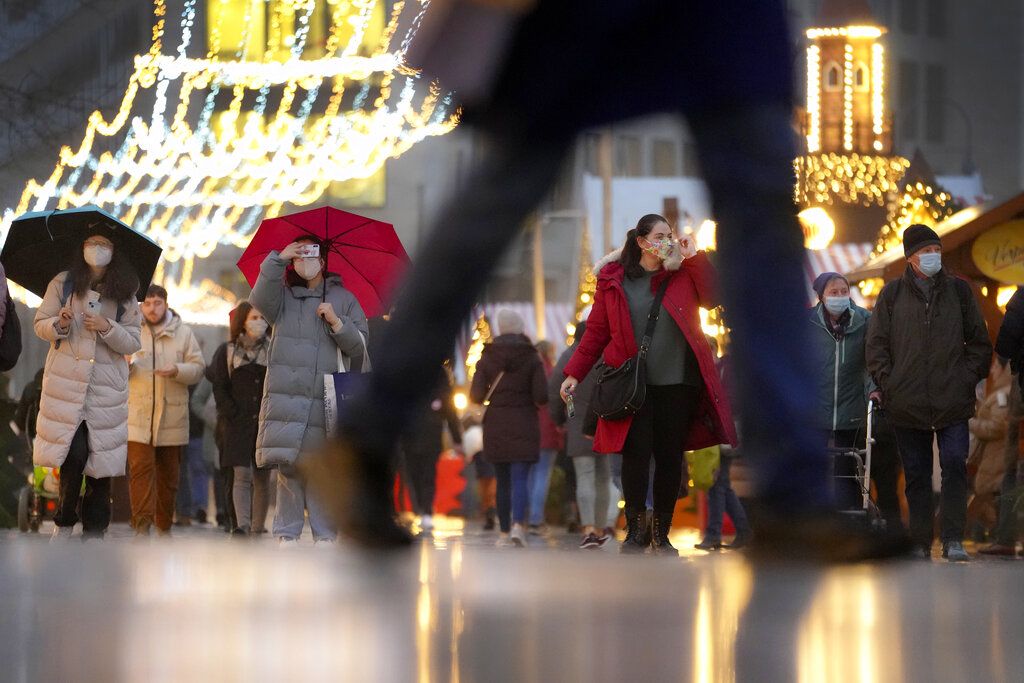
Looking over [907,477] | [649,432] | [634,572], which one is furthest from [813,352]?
[907,477]

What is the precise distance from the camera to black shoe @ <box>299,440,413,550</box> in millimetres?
3500

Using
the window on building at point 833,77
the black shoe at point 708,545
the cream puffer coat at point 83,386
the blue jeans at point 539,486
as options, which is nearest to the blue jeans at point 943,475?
the black shoe at point 708,545

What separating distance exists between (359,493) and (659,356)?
5.35 meters

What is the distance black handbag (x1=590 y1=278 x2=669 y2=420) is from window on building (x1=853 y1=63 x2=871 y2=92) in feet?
286

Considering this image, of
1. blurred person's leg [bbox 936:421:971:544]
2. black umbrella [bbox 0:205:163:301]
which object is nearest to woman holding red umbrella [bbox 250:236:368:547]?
black umbrella [bbox 0:205:163:301]

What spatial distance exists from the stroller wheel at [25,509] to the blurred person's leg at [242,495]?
1.53 m

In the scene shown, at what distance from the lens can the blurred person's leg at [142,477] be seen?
12.4 meters

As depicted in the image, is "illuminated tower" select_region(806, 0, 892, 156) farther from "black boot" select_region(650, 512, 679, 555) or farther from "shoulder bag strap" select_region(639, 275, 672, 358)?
"shoulder bag strap" select_region(639, 275, 672, 358)

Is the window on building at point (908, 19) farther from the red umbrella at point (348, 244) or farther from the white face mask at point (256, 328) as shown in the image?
the red umbrella at point (348, 244)

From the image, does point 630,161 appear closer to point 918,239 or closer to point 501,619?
point 918,239

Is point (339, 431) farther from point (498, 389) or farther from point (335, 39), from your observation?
point (335, 39)

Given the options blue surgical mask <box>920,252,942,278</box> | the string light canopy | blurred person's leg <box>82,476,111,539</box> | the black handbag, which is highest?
the string light canopy

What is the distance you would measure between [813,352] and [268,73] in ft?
82.2

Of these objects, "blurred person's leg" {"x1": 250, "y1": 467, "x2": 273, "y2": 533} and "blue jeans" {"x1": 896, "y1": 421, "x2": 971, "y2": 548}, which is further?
"blurred person's leg" {"x1": 250, "y1": 467, "x2": 273, "y2": 533}
